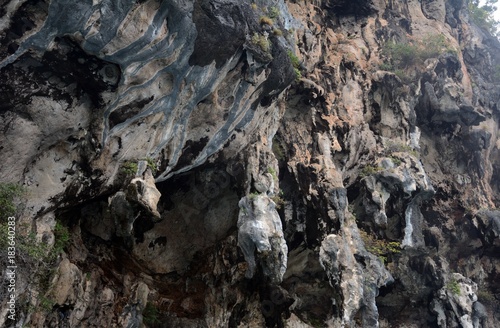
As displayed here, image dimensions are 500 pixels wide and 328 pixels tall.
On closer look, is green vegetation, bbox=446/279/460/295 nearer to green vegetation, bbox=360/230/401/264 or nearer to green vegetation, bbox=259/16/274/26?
green vegetation, bbox=360/230/401/264

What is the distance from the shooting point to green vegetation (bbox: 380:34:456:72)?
64.8 feet

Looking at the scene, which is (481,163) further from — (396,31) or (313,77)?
(313,77)

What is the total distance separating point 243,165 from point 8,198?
Result: 280 inches

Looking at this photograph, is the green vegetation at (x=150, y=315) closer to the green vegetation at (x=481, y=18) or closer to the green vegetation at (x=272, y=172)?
the green vegetation at (x=272, y=172)

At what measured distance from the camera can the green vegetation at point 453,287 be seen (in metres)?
16.1

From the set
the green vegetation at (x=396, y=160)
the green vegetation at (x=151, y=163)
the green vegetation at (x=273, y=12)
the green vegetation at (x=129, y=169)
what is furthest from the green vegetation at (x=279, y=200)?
the green vegetation at (x=273, y=12)

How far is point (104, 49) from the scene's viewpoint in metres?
8.26

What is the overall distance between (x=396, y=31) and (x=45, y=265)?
2061 cm

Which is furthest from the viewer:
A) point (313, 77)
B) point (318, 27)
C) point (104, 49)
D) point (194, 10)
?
point (318, 27)

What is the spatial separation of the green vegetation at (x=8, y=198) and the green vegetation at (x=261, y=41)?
22.5ft

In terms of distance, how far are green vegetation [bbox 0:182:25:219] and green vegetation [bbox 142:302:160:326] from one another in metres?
6.76

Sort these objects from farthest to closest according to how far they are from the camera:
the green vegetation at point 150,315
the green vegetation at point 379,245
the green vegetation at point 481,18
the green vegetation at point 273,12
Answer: the green vegetation at point 481,18 → the green vegetation at point 379,245 → the green vegetation at point 150,315 → the green vegetation at point 273,12

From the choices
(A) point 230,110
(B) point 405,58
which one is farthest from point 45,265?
(B) point 405,58

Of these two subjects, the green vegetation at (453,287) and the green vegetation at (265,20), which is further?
the green vegetation at (453,287)
